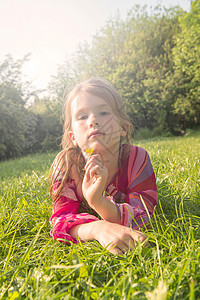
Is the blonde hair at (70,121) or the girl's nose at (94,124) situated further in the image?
the blonde hair at (70,121)

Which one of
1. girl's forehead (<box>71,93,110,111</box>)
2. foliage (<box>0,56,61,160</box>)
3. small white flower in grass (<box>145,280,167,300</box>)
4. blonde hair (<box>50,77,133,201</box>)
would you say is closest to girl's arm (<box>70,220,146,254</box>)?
small white flower in grass (<box>145,280,167,300</box>)

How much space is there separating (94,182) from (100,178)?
0.25 feet

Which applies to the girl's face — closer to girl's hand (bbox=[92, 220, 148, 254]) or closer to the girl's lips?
the girl's lips

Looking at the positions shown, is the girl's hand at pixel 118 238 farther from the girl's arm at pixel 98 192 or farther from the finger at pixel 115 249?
the girl's arm at pixel 98 192

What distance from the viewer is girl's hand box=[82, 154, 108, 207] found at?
137 centimetres

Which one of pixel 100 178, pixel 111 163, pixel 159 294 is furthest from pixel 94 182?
pixel 159 294

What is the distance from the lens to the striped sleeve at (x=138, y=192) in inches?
59.3

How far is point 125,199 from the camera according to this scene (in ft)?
6.36

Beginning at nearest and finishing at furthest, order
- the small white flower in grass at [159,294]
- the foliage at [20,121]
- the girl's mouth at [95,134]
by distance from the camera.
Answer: the small white flower in grass at [159,294] < the girl's mouth at [95,134] < the foliage at [20,121]

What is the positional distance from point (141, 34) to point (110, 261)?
18.9m

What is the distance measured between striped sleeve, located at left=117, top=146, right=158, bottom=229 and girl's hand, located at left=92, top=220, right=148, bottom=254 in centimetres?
16

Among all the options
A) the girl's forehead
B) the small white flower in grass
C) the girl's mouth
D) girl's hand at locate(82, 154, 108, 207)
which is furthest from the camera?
the girl's forehead

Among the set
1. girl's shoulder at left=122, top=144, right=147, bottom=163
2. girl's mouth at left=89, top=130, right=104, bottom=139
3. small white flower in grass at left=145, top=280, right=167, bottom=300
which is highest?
girl's mouth at left=89, top=130, right=104, bottom=139

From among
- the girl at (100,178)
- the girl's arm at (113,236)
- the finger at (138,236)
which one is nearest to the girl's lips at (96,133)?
the girl at (100,178)
